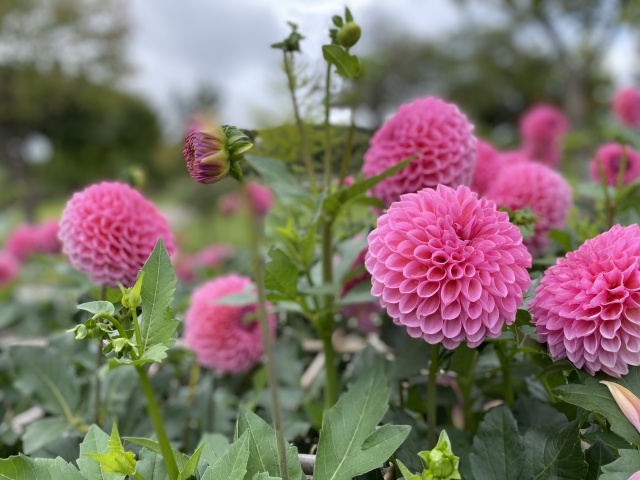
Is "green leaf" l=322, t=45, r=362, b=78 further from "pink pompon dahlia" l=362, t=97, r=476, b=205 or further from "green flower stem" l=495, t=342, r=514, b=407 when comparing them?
"green flower stem" l=495, t=342, r=514, b=407

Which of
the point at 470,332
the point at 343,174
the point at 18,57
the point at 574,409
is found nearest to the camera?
the point at 470,332

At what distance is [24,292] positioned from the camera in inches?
105

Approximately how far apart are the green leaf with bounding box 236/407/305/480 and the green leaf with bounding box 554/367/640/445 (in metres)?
0.23

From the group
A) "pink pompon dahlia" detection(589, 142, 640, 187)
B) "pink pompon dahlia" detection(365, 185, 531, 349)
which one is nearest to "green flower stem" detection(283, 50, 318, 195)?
"pink pompon dahlia" detection(365, 185, 531, 349)

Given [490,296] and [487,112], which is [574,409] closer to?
[490,296]

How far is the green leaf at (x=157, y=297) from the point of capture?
47cm

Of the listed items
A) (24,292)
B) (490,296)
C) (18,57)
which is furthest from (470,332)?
(18,57)

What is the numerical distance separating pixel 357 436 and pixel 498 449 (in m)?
0.14

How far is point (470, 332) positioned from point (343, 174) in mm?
326

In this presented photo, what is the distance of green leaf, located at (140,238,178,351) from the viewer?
468 mm

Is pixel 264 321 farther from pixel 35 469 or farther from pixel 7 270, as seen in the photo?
pixel 7 270

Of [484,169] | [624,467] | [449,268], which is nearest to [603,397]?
[624,467]

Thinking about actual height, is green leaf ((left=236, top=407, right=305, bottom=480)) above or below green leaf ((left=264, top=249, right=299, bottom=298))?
below

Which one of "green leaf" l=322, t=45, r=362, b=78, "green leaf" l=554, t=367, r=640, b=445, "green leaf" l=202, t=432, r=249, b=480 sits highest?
"green leaf" l=322, t=45, r=362, b=78
